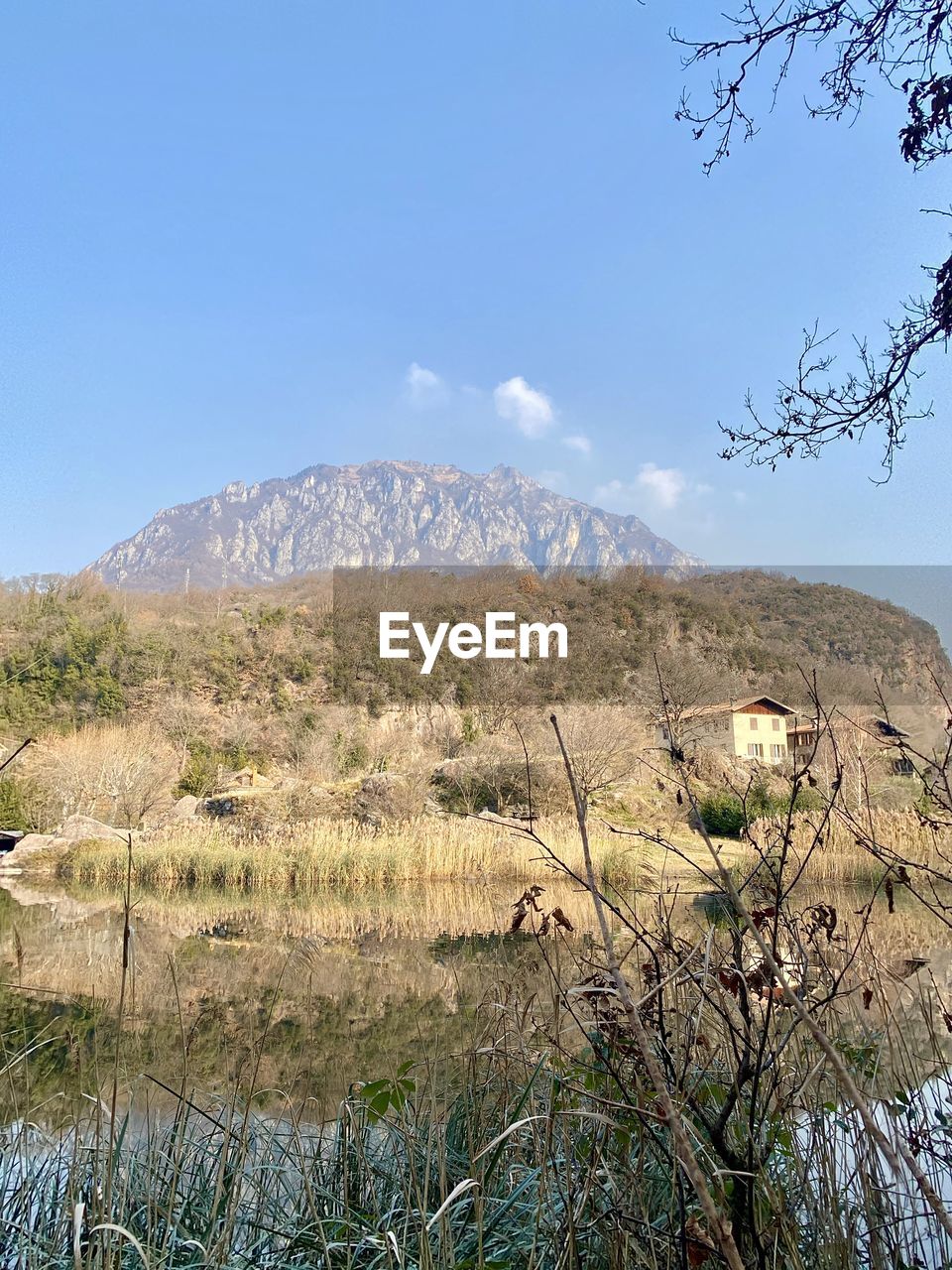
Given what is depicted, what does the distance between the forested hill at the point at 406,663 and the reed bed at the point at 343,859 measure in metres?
7.95

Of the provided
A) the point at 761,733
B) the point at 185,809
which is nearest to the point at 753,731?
the point at 761,733

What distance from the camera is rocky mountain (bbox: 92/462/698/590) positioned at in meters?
136

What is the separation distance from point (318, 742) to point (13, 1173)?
17.0m

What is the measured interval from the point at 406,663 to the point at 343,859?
1279 centimetres

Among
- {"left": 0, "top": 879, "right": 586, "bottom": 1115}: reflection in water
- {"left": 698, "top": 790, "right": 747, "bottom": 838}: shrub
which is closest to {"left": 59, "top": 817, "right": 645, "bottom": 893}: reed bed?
{"left": 0, "top": 879, "right": 586, "bottom": 1115}: reflection in water

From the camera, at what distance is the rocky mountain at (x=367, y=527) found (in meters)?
136

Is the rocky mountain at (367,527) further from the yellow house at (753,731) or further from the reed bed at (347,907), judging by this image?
the reed bed at (347,907)

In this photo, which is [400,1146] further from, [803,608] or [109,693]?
[803,608]

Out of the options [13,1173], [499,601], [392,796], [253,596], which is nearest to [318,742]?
[392,796]

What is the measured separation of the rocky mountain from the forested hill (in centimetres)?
9210

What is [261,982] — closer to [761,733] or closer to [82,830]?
[82,830]

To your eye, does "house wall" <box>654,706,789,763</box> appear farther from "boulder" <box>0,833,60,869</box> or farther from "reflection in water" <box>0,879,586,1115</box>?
"boulder" <box>0,833,60,869</box>

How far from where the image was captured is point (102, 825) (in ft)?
44.2

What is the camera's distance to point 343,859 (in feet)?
36.0
